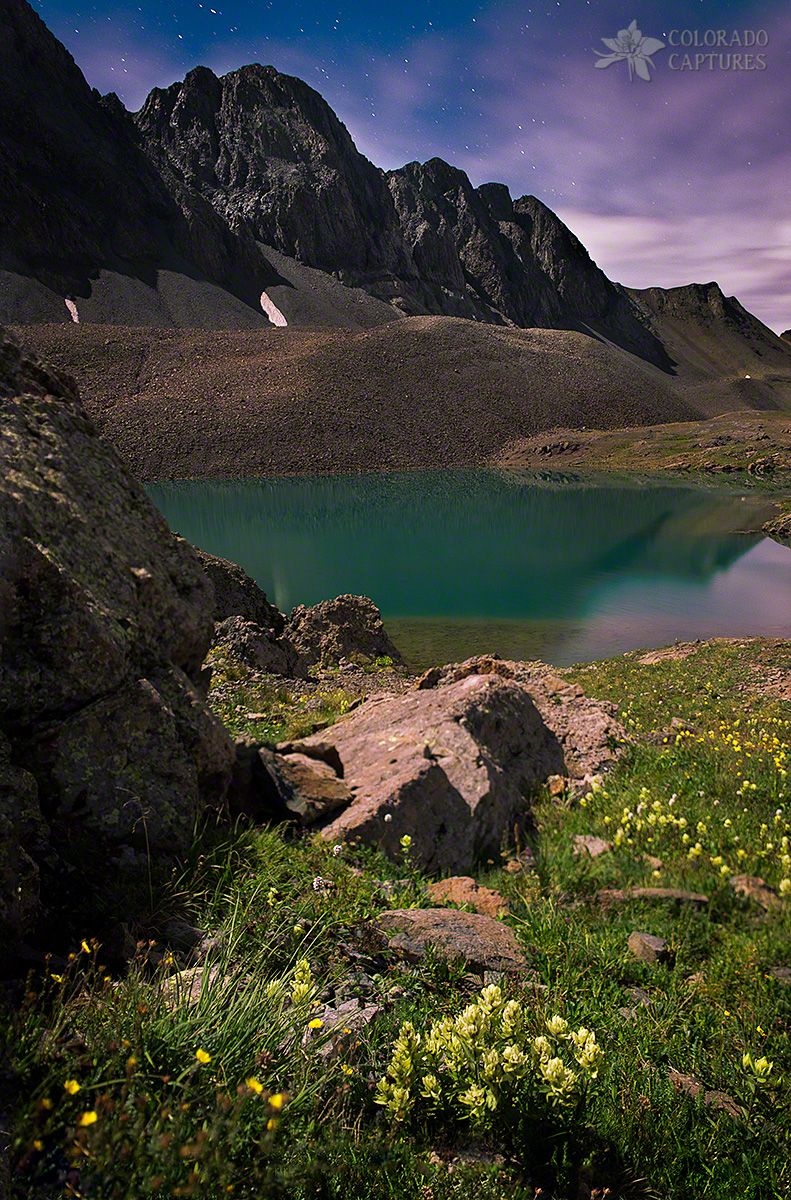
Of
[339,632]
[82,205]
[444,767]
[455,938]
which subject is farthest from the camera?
[82,205]

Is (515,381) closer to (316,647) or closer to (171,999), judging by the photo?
(316,647)

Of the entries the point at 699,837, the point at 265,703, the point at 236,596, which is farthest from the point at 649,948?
the point at 236,596

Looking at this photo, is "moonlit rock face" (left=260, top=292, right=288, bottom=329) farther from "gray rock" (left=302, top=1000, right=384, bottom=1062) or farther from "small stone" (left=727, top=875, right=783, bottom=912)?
"gray rock" (left=302, top=1000, right=384, bottom=1062)

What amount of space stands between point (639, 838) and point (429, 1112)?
3774mm

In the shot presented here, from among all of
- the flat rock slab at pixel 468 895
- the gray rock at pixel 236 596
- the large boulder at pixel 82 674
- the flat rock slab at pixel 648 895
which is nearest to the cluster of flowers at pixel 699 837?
the flat rock slab at pixel 648 895

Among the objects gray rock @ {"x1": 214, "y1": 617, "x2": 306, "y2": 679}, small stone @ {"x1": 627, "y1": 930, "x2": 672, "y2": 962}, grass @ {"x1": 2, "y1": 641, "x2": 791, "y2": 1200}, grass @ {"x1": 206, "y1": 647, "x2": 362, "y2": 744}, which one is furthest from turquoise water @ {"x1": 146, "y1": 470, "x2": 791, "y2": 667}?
small stone @ {"x1": 627, "y1": 930, "x2": 672, "y2": 962}

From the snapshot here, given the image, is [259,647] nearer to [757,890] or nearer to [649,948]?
[757,890]

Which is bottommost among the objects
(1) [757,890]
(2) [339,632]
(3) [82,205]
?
(2) [339,632]

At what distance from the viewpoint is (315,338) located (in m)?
132

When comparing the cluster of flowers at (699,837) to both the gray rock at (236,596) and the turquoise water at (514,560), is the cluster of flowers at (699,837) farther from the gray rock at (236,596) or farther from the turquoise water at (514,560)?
the turquoise water at (514,560)

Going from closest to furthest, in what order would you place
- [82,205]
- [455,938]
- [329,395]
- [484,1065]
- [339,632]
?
1. [484,1065]
2. [455,938]
3. [339,632]
4. [329,395]
5. [82,205]

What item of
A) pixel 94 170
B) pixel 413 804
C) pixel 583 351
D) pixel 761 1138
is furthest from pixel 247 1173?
pixel 94 170

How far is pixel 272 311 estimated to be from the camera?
163000 millimetres

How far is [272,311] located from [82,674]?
178 m
